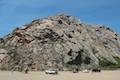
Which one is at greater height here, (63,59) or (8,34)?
(8,34)

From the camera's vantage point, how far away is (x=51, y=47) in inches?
5817

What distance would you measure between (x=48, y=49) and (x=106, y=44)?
53.6 meters

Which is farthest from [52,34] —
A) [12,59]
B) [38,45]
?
[12,59]

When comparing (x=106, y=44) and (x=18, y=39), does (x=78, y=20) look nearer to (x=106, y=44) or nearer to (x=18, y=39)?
(x=106, y=44)

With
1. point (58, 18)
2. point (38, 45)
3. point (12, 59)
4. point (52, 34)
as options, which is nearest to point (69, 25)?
point (58, 18)

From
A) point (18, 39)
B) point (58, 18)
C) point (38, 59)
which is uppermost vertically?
point (58, 18)

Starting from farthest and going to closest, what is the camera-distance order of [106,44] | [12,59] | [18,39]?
[106,44] < [18,39] < [12,59]

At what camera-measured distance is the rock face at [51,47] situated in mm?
140750

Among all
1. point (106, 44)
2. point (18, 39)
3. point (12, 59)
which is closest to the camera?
point (12, 59)

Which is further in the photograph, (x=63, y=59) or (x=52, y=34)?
(x=52, y=34)

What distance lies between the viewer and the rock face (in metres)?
141

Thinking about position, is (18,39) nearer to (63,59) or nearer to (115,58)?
Result: (63,59)

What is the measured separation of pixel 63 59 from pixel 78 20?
142 ft

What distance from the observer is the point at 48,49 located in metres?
147
